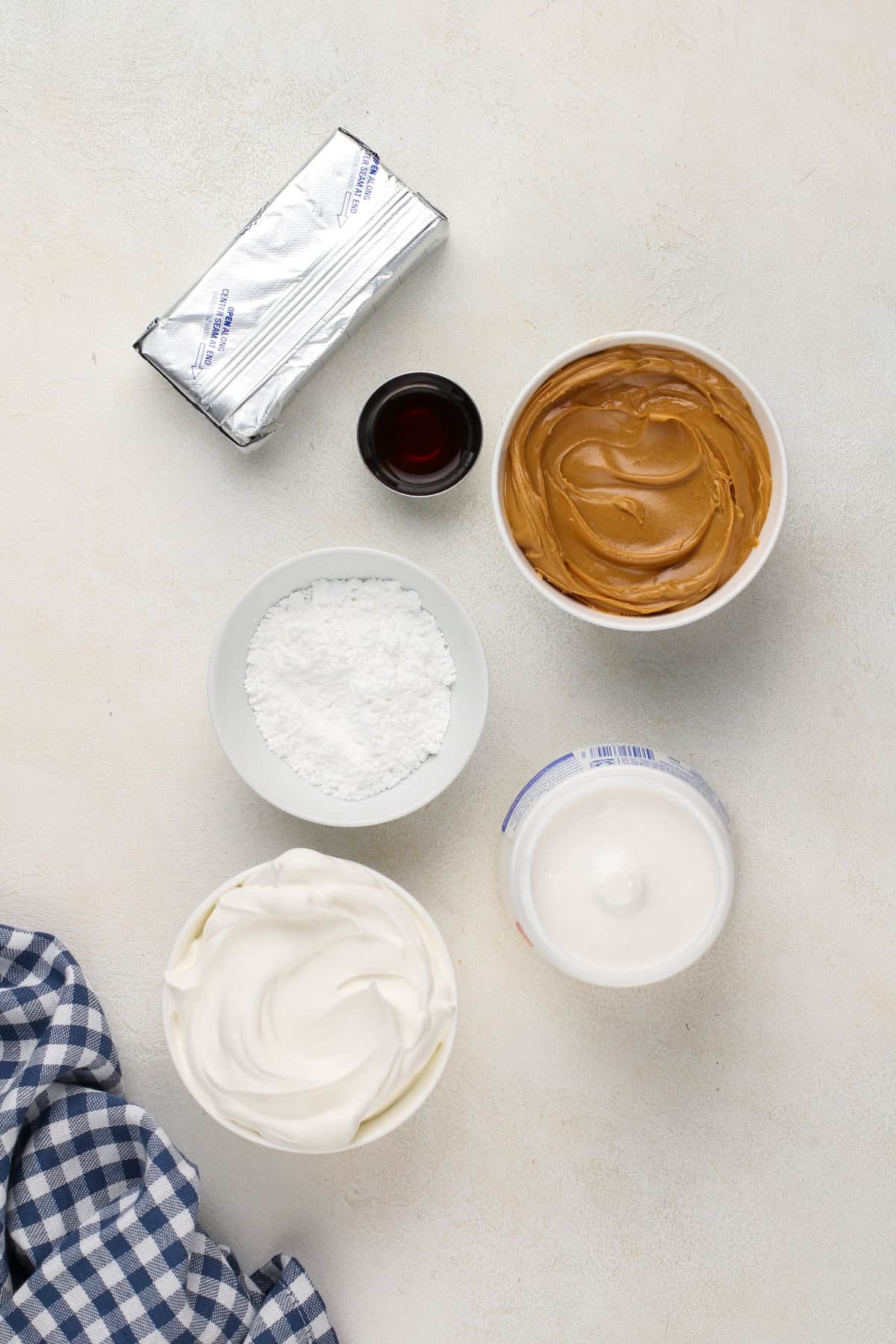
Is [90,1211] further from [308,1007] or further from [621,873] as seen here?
[621,873]

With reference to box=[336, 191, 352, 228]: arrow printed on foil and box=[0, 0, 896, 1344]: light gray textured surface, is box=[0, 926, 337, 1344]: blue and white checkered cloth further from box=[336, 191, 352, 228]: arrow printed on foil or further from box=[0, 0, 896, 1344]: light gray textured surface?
box=[336, 191, 352, 228]: arrow printed on foil

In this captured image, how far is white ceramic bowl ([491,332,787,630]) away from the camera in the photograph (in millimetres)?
936

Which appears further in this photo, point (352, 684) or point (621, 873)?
point (352, 684)

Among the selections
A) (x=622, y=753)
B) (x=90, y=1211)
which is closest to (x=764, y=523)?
(x=622, y=753)

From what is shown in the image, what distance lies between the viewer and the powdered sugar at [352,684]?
1037 mm

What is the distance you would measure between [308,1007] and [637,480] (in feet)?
2.00

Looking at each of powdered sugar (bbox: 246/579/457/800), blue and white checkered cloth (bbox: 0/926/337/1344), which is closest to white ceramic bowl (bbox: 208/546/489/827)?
powdered sugar (bbox: 246/579/457/800)

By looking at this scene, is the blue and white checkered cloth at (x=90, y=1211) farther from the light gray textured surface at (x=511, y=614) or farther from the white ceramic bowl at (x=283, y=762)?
the white ceramic bowl at (x=283, y=762)

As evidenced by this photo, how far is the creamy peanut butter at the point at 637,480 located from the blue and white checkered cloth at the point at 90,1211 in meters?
0.72

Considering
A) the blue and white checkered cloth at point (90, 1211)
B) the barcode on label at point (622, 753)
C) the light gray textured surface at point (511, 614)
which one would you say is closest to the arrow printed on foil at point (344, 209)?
the light gray textured surface at point (511, 614)

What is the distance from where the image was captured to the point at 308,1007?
98cm

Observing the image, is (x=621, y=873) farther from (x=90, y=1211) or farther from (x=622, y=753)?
(x=90, y=1211)

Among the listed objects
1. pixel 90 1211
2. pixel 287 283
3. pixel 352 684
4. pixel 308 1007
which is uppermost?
pixel 287 283

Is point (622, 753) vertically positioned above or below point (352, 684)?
above
